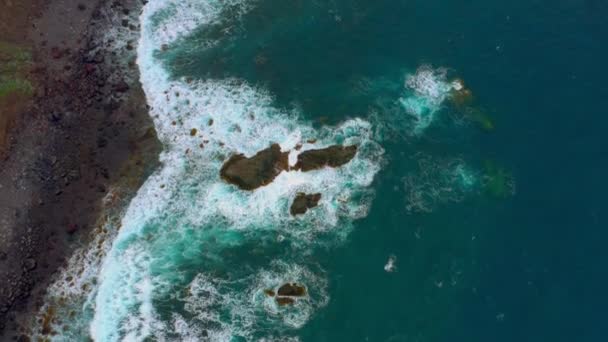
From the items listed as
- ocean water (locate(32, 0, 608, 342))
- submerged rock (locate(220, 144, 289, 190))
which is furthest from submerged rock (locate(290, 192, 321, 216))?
submerged rock (locate(220, 144, 289, 190))

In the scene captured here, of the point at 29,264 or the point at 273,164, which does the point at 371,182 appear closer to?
the point at 273,164

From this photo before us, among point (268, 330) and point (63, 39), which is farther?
point (63, 39)

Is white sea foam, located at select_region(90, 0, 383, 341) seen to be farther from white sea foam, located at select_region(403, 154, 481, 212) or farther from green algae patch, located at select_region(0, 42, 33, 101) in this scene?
green algae patch, located at select_region(0, 42, 33, 101)

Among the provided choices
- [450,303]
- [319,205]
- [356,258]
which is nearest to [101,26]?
[319,205]

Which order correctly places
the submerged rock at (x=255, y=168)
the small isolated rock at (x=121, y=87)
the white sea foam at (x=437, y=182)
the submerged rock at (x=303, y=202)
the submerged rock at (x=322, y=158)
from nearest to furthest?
the submerged rock at (x=303, y=202)
the white sea foam at (x=437, y=182)
the submerged rock at (x=255, y=168)
the submerged rock at (x=322, y=158)
the small isolated rock at (x=121, y=87)

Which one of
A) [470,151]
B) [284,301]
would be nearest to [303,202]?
[284,301]

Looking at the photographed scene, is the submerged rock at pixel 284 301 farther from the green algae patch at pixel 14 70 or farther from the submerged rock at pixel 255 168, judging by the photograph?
the green algae patch at pixel 14 70

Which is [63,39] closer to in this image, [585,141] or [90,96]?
[90,96]

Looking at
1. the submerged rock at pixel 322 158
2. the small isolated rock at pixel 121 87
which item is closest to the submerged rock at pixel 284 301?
the submerged rock at pixel 322 158
